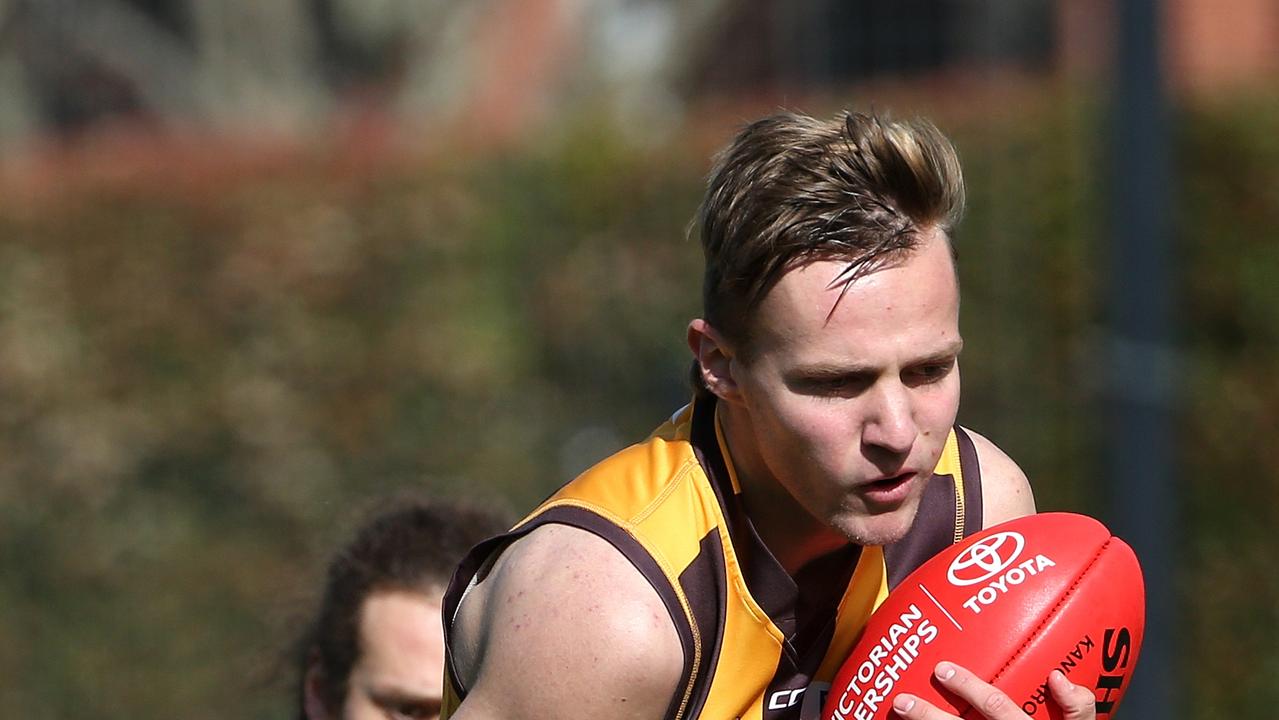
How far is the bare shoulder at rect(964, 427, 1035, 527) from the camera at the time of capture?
3.13m

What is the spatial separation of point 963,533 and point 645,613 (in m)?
0.68

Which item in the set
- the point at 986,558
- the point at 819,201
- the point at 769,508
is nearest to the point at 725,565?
the point at 769,508

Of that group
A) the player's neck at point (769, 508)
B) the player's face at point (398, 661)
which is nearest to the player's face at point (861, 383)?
the player's neck at point (769, 508)

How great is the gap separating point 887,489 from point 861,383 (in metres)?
0.17

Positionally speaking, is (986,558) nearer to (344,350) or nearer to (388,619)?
(388,619)

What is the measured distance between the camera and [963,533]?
10.1 ft

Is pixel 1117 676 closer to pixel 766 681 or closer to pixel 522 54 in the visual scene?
pixel 766 681

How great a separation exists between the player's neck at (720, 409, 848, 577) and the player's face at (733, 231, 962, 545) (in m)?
0.13

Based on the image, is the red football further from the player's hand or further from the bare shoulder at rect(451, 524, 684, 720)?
the bare shoulder at rect(451, 524, 684, 720)

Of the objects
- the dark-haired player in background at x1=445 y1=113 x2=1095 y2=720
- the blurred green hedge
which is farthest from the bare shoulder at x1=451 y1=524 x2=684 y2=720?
the blurred green hedge

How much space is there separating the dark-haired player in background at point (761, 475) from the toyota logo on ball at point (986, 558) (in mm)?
146

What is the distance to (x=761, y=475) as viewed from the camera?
2.91 m

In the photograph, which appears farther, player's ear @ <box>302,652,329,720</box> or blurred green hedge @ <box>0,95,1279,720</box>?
blurred green hedge @ <box>0,95,1279,720</box>

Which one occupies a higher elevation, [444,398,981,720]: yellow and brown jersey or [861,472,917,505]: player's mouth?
[861,472,917,505]: player's mouth
